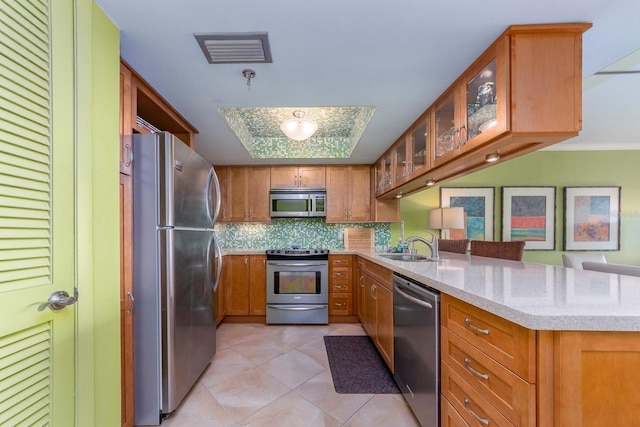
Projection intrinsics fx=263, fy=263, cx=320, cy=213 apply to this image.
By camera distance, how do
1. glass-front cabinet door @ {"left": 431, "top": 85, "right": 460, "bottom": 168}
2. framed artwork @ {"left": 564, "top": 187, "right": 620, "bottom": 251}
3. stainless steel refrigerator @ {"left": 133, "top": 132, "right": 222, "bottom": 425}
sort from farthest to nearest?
framed artwork @ {"left": 564, "top": 187, "right": 620, "bottom": 251}, glass-front cabinet door @ {"left": 431, "top": 85, "right": 460, "bottom": 168}, stainless steel refrigerator @ {"left": 133, "top": 132, "right": 222, "bottom": 425}

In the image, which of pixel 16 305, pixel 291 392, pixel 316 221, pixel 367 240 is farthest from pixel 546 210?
pixel 16 305

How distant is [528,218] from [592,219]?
93 centimetres

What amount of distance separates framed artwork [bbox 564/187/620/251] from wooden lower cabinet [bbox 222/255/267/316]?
4.52 meters

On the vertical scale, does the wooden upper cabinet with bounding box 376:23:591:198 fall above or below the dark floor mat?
above

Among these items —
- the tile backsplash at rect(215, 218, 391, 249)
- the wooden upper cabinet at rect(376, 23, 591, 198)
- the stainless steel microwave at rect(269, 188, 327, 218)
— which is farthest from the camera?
the tile backsplash at rect(215, 218, 391, 249)

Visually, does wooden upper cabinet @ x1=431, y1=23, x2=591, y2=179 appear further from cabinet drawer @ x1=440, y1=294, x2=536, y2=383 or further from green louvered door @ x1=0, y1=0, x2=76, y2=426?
green louvered door @ x1=0, y1=0, x2=76, y2=426

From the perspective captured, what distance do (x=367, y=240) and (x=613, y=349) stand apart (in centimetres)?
324

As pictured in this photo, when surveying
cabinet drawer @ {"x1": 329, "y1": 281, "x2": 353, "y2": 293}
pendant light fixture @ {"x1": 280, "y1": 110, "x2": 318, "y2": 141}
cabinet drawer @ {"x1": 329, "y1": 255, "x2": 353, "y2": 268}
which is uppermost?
pendant light fixture @ {"x1": 280, "y1": 110, "x2": 318, "y2": 141}

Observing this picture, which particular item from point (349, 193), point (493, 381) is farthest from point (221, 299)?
point (493, 381)

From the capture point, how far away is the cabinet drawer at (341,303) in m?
3.41

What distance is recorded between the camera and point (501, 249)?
2.64m

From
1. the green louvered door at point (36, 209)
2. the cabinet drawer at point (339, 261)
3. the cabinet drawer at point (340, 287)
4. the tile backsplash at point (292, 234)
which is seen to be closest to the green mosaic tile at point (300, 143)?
the tile backsplash at point (292, 234)

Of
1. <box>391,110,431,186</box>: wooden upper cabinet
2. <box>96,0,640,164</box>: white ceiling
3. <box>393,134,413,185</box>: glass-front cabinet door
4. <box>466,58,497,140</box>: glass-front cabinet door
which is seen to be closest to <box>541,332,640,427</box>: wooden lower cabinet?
<box>466,58,497,140</box>: glass-front cabinet door

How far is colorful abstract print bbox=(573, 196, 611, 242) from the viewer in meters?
3.94
